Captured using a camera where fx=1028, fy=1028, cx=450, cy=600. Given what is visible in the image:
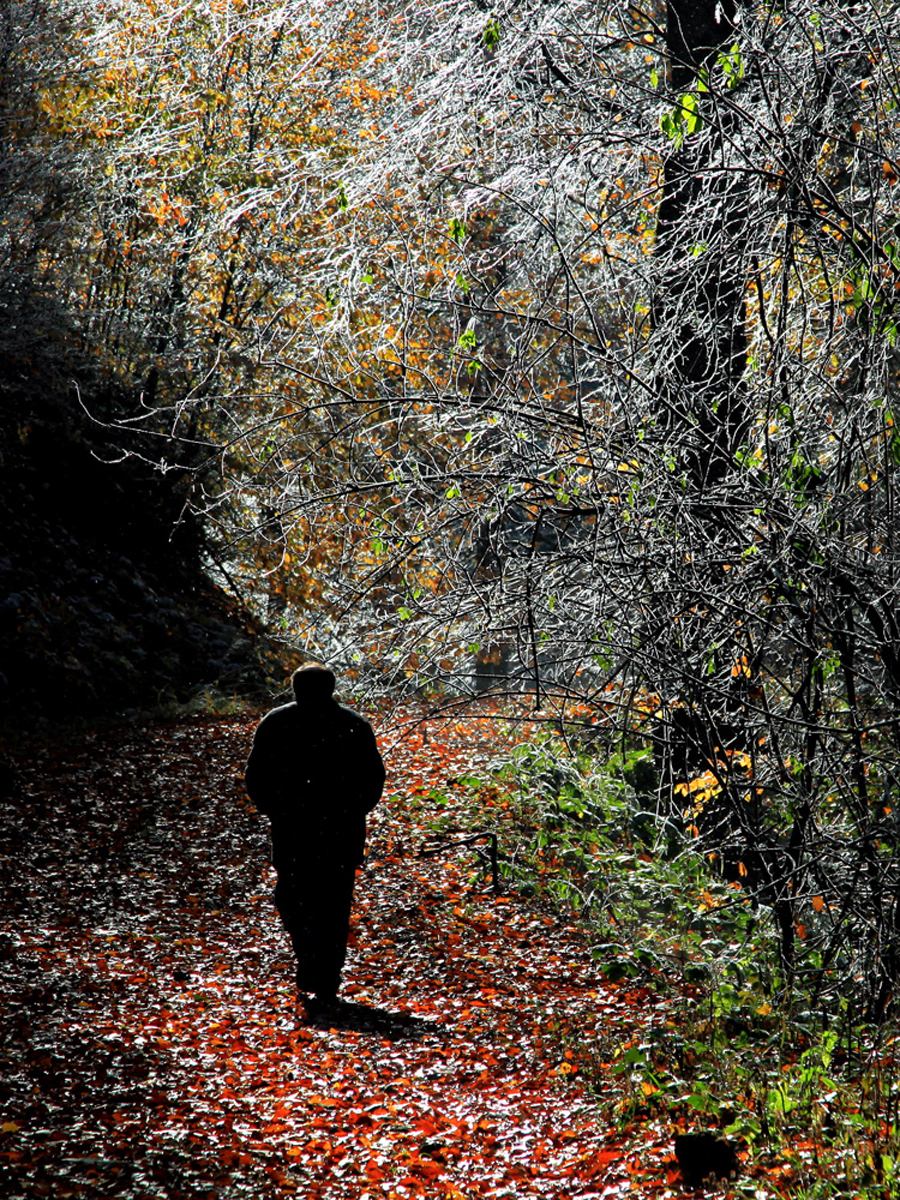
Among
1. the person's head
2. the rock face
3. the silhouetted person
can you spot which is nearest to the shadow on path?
the silhouetted person

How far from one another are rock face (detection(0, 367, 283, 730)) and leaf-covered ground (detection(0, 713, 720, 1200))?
2.97 m

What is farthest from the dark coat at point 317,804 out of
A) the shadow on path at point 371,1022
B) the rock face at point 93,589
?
the rock face at point 93,589

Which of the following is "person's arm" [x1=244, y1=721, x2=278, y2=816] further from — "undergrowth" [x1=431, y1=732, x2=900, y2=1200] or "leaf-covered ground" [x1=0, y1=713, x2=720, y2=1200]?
"undergrowth" [x1=431, y1=732, x2=900, y2=1200]

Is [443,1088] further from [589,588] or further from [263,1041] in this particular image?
[589,588]

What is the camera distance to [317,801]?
6.18 meters

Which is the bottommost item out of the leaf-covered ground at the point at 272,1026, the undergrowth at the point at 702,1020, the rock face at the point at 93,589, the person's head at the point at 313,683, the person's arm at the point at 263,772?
the leaf-covered ground at the point at 272,1026

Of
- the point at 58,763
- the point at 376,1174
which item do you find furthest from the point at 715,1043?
the point at 58,763

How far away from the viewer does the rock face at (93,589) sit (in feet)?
42.3

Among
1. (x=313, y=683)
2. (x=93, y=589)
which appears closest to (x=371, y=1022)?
(x=313, y=683)

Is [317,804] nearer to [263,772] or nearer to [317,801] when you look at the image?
[317,801]

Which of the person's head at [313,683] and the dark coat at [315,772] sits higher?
the person's head at [313,683]

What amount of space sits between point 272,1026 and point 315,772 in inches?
57.5

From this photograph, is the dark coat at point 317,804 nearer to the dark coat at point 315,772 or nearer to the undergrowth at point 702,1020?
the dark coat at point 315,772

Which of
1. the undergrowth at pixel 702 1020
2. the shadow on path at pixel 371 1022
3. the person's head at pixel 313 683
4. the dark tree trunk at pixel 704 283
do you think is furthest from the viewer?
the person's head at pixel 313 683
